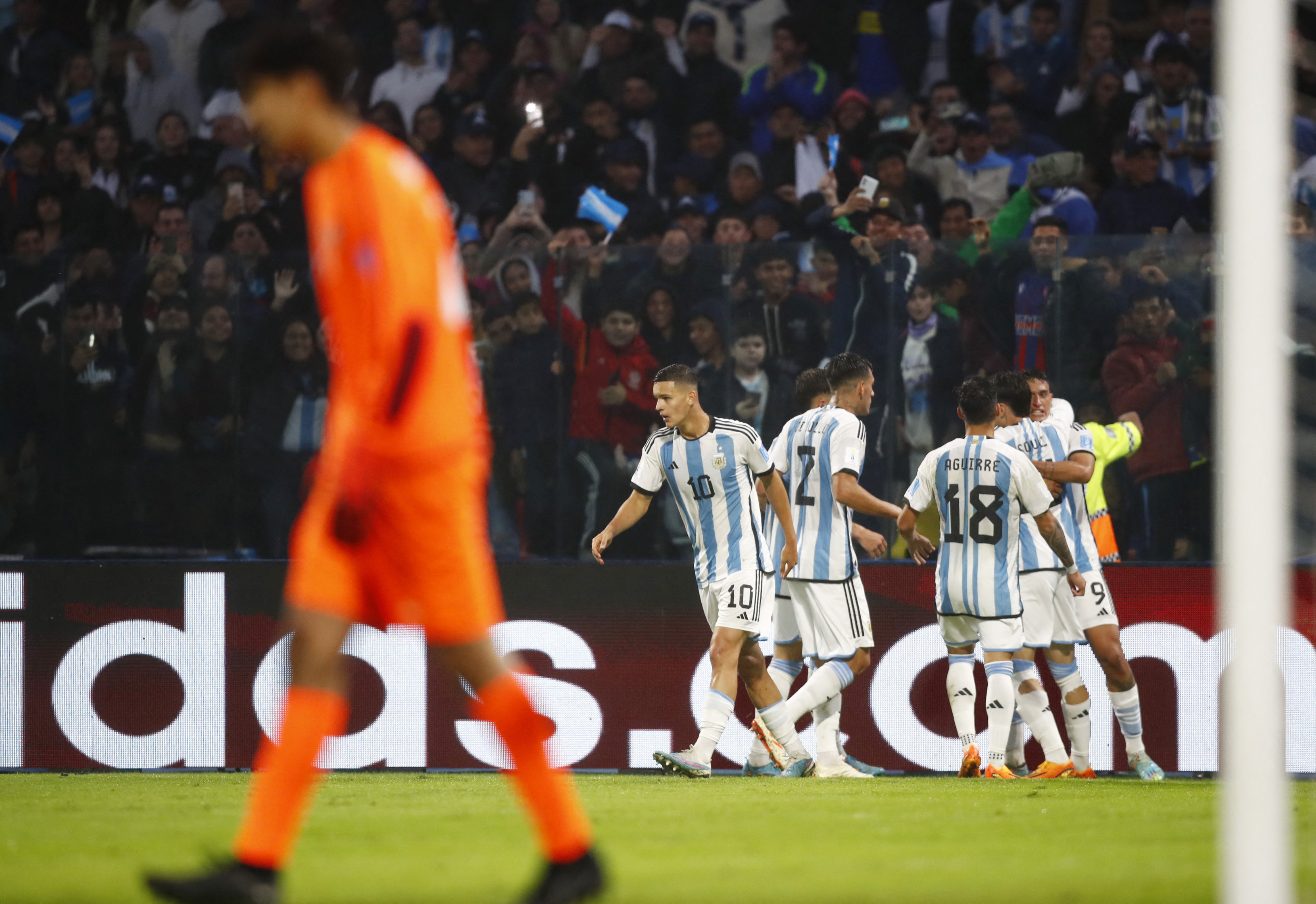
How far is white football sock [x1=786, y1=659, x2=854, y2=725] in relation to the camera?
870 centimetres

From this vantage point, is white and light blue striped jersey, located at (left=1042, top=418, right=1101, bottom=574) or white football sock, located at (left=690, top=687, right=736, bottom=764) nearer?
white football sock, located at (left=690, top=687, right=736, bottom=764)

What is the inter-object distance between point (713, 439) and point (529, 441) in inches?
53.6

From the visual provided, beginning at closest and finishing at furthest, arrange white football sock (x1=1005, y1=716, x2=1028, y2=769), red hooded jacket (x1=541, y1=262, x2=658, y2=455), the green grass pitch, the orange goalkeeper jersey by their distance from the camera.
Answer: the orange goalkeeper jersey < the green grass pitch < white football sock (x1=1005, y1=716, x2=1028, y2=769) < red hooded jacket (x1=541, y1=262, x2=658, y2=455)

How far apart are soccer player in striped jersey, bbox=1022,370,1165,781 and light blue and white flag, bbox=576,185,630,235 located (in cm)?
363

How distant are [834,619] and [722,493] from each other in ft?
3.02

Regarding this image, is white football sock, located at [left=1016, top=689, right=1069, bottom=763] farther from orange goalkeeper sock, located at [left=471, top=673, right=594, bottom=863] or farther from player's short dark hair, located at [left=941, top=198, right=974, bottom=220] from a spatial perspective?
orange goalkeeper sock, located at [left=471, top=673, right=594, bottom=863]

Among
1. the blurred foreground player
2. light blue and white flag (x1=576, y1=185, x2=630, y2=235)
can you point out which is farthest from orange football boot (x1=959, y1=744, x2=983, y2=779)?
the blurred foreground player

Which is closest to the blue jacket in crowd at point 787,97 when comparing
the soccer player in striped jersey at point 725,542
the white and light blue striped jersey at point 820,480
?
the white and light blue striped jersey at point 820,480

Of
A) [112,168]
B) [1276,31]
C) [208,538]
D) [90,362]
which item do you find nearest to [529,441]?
[208,538]

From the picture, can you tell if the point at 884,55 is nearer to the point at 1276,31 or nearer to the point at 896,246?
the point at 896,246

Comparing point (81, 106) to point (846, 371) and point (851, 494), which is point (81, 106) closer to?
point (846, 371)

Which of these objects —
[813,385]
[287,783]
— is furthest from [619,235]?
[287,783]

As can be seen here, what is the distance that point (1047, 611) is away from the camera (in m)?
8.87

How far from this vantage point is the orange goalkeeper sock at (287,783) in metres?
3.64
